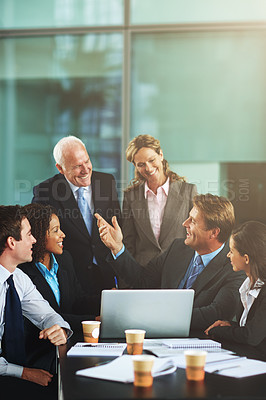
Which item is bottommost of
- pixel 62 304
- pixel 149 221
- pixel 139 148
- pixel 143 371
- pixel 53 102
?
pixel 62 304

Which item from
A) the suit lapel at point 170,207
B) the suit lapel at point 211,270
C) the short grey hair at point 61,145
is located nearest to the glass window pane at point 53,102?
the short grey hair at point 61,145

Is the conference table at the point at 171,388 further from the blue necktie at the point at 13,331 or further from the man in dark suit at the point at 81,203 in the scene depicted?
the man in dark suit at the point at 81,203

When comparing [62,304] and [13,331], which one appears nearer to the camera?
[13,331]

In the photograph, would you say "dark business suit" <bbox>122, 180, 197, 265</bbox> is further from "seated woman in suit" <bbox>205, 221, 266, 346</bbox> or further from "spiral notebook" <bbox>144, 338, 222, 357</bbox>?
"spiral notebook" <bbox>144, 338, 222, 357</bbox>

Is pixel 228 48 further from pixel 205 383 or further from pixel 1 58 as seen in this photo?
pixel 205 383

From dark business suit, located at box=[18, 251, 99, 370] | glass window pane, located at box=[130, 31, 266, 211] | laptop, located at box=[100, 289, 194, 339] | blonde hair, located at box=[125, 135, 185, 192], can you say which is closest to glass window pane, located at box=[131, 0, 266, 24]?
glass window pane, located at box=[130, 31, 266, 211]

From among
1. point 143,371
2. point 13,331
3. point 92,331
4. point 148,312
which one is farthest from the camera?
point 13,331

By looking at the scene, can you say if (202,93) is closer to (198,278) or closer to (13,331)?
(198,278)

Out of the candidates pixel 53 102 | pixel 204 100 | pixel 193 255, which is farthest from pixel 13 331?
pixel 204 100

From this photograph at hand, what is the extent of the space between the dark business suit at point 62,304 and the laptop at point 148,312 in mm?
597

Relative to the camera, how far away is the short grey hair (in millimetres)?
3975

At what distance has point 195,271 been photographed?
383 cm

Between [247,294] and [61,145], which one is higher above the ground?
[61,145]

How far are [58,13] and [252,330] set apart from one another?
8.90 ft
